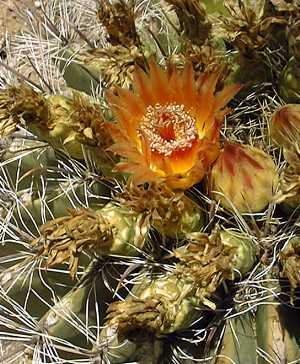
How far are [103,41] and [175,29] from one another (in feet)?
0.85

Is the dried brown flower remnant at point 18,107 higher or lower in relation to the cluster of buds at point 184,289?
higher

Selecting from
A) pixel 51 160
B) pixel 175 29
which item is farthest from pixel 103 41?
pixel 51 160

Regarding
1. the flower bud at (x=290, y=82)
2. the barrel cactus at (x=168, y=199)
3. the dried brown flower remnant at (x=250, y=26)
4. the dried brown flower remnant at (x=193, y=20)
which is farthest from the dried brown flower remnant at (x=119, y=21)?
the flower bud at (x=290, y=82)

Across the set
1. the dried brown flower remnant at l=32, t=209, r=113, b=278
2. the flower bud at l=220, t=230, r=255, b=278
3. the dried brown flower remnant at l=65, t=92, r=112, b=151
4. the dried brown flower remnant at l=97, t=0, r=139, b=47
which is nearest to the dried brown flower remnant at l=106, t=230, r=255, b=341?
the flower bud at l=220, t=230, r=255, b=278

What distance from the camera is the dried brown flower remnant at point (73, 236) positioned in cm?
158

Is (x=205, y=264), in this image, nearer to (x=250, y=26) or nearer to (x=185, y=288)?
(x=185, y=288)

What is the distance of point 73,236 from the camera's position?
5.17ft

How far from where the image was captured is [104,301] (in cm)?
182

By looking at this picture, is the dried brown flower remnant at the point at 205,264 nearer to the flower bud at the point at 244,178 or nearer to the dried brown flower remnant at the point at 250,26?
the flower bud at the point at 244,178

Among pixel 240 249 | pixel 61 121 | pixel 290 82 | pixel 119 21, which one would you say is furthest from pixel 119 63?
pixel 240 249

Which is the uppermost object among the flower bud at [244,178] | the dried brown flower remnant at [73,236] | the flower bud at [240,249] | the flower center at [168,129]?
the flower center at [168,129]

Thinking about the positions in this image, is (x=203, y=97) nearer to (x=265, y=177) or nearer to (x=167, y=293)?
(x=265, y=177)

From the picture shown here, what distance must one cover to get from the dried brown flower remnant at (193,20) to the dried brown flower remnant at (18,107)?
34 centimetres

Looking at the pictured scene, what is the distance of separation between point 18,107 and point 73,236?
0.93 ft
